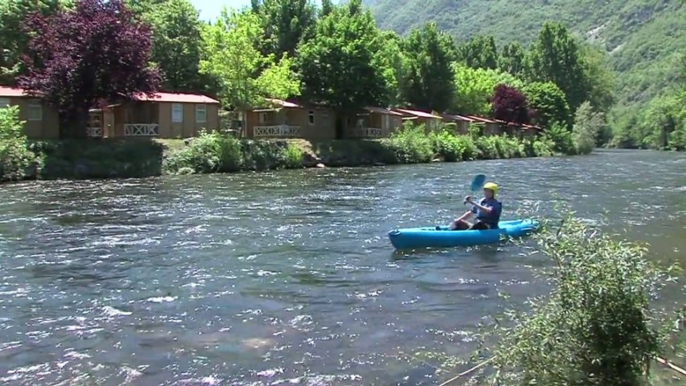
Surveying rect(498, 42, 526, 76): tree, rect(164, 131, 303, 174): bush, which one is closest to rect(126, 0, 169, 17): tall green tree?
rect(164, 131, 303, 174): bush

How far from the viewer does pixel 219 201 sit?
24.3m

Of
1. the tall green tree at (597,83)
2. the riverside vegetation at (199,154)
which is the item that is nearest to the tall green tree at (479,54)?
the tall green tree at (597,83)

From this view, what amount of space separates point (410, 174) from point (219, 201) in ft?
54.2

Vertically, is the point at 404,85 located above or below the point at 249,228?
above

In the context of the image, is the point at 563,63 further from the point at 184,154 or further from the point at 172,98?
the point at 184,154

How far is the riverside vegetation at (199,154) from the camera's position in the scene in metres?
33.9

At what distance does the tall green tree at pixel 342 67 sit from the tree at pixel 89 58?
17423 millimetres

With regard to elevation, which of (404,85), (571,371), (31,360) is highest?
(404,85)

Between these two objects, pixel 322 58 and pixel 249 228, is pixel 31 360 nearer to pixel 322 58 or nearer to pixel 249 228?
pixel 249 228

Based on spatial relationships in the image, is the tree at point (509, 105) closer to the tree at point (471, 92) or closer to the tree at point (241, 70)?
the tree at point (471, 92)

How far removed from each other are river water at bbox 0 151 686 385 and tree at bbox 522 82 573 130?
66.5 meters

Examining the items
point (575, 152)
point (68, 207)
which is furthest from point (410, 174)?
point (575, 152)

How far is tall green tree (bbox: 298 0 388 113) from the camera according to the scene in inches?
2103

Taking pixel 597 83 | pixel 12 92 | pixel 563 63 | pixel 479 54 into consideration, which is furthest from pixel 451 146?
pixel 597 83
